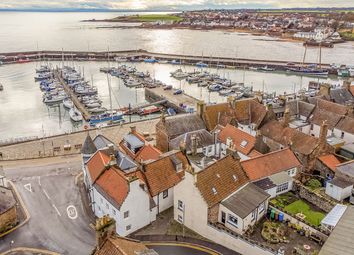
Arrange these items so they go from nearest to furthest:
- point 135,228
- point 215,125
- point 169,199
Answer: point 135,228
point 169,199
point 215,125

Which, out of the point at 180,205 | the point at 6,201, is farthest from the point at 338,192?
the point at 6,201

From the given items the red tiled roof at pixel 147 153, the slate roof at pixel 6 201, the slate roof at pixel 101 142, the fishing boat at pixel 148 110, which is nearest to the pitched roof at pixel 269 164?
the red tiled roof at pixel 147 153

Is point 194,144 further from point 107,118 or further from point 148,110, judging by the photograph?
point 148,110

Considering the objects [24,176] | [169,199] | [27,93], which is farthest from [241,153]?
[27,93]

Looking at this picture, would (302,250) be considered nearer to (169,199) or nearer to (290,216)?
(290,216)

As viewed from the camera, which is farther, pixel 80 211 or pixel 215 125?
pixel 215 125

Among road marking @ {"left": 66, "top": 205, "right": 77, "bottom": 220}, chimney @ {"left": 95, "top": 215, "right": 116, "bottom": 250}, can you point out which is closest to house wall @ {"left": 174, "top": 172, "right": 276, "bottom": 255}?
road marking @ {"left": 66, "top": 205, "right": 77, "bottom": 220}
